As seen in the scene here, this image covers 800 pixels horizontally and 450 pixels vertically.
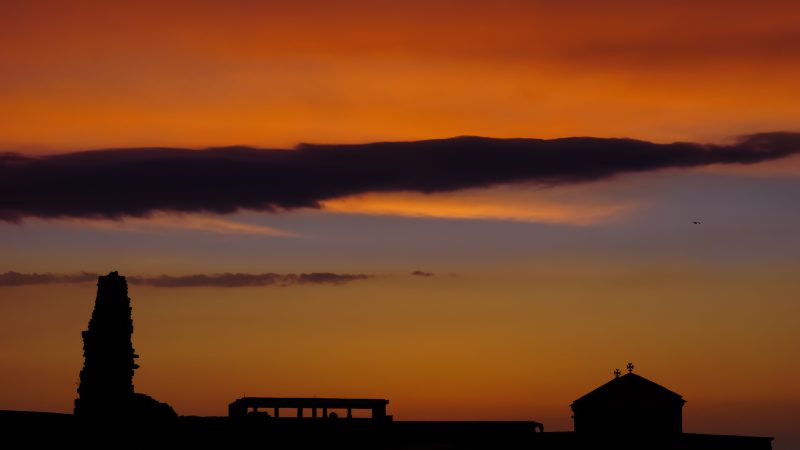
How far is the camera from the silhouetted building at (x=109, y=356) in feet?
229

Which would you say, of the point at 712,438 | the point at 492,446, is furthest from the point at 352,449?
the point at 712,438

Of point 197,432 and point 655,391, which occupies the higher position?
point 655,391

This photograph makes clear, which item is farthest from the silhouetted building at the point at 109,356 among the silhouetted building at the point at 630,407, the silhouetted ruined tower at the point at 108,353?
the silhouetted building at the point at 630,407

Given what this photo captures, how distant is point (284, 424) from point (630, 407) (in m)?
30.2

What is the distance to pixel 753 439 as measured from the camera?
8038cm

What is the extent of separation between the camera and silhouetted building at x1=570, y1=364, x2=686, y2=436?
8869cm

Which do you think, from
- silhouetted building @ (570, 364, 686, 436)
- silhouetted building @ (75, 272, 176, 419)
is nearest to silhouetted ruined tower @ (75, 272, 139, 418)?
silhouetted building @ (75, 272, 176, 419)

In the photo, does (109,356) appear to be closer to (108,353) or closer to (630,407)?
(108,353)

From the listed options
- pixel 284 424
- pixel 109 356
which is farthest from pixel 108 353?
pixel 284 424

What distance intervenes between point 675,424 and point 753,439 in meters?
8.86

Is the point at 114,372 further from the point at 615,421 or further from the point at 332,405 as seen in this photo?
the point at 615,421

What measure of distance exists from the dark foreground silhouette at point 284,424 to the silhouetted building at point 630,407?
0.05 meters

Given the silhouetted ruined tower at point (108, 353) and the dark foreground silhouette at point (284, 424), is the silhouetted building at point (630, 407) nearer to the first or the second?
the dark foreground silhouette at point (284, 424)

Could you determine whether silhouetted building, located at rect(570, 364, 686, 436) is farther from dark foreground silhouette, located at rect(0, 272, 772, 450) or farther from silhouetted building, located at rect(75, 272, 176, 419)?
silhouetted building, located at rect(75, 272, 176, 419)
